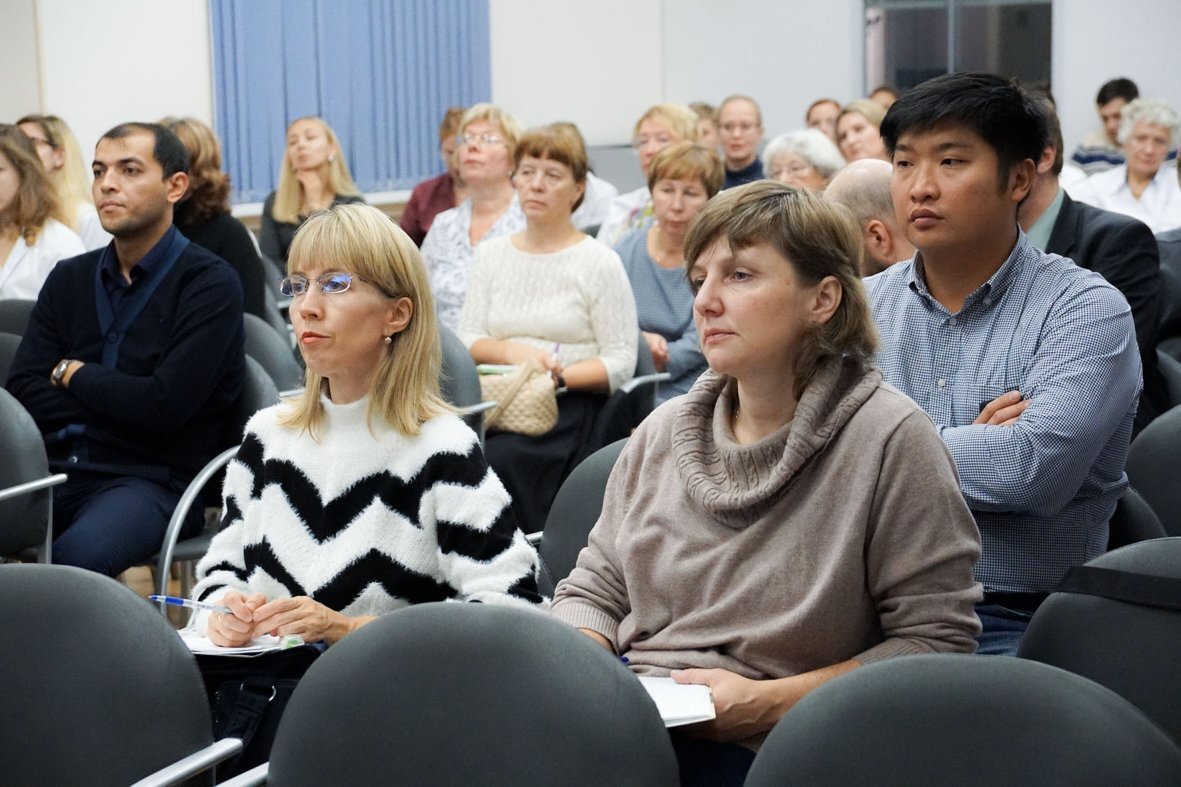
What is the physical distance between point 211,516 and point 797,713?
289 centimetres

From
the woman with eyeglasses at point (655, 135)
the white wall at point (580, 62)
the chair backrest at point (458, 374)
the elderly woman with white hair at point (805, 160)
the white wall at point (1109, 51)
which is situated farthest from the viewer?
the white wall at point (580, 62)

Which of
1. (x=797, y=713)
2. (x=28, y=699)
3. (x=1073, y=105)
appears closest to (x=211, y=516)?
(x=28, y=699)

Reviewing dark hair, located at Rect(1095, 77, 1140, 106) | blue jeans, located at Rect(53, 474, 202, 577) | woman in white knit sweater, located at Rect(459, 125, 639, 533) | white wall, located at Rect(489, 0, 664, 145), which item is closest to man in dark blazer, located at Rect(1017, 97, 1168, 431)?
woman in white knit sweater, located at Rect(459, 125, 639, 533)

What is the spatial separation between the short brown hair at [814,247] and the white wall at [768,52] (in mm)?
9068

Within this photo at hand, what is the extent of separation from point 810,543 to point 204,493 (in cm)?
201

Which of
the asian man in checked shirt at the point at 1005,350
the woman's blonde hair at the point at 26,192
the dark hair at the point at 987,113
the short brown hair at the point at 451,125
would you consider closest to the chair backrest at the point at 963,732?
the asian man in checked shirt at the point at 1005,350

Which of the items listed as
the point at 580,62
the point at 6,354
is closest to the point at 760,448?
the point at 6,354

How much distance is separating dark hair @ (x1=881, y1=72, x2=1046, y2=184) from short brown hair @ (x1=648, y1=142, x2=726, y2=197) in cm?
226

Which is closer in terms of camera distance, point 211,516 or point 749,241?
point 749,241

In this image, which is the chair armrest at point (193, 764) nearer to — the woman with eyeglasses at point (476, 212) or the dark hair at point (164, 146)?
the dark hair at point (164, 146)

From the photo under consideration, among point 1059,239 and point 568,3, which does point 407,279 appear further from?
point 568,3

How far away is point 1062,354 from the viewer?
2111mm

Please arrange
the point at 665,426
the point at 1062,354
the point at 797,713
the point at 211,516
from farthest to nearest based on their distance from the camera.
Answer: the point at 211,516
the point at 1062,354
the point at 665,426
the point at 797,713

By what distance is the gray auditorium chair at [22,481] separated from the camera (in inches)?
120
